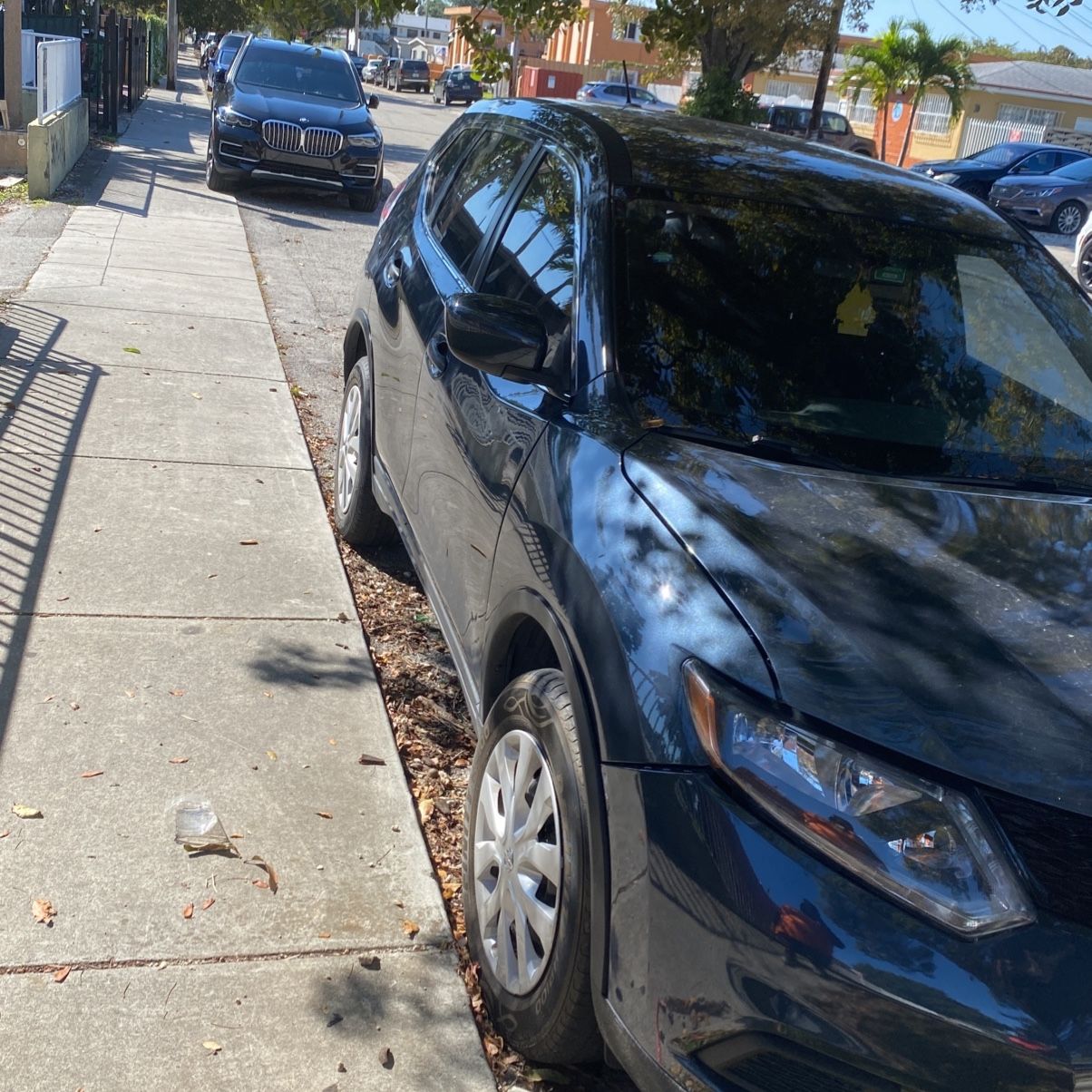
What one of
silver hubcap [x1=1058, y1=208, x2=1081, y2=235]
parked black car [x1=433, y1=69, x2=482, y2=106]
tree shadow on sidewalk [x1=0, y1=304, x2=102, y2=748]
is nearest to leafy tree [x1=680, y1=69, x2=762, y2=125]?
silver hubcap [x1=1058, y1=208, x2=1081, y2=235]

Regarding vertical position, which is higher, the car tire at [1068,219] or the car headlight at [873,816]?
the car headlight at [873,816]

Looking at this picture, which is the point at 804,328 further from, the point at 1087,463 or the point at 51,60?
the point at 51,60

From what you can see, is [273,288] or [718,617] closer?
[718,617]

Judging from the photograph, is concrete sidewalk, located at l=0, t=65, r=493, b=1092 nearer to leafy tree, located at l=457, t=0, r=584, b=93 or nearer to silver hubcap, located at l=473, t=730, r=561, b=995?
silver hubcap, located at l=473, t=730, r=561, b=995

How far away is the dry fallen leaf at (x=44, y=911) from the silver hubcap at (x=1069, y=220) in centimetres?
2670

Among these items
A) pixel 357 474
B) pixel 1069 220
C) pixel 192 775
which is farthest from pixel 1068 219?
pixel 192 775

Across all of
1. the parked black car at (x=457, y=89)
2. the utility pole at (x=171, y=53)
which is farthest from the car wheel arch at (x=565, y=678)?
the parked black car at (x=457, y=89)

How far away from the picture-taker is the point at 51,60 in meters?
14.8

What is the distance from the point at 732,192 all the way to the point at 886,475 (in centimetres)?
109

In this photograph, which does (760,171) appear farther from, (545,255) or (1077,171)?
(1077,171)

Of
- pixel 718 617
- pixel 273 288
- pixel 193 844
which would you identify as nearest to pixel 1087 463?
pixel 718 617

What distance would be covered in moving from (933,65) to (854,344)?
4303 cm

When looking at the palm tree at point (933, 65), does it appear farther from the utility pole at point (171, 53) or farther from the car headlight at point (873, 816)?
the car headlight at point (873, 816)

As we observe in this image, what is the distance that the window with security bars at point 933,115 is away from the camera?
46938 mm
